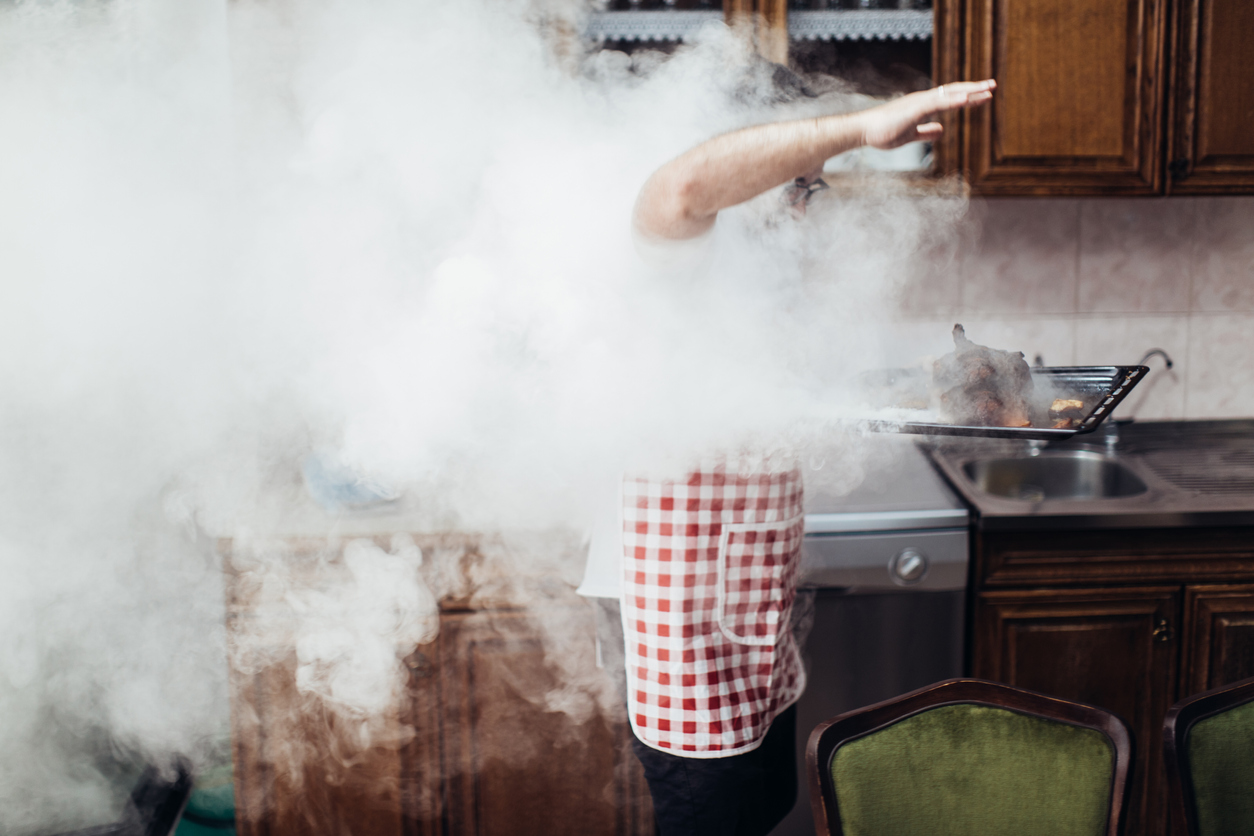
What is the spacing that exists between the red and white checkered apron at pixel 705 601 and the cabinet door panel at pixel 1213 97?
1.62 meters

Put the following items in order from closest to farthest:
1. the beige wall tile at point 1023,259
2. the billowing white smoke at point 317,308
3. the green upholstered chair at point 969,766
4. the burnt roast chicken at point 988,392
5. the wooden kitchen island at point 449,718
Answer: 1. the green upholstered chair at point 969,766
2. the burnt roast chicken at point 988,392
3. the billowing white smoke at point 317,308
4. the wooden kitchen island at point 449,718
5. the beige wall tile at point 1023,259

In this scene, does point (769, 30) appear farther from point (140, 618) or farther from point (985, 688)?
point (140, 618)

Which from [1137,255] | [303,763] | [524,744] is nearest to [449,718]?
[524,744]

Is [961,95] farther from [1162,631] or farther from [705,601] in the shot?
[1162,631]

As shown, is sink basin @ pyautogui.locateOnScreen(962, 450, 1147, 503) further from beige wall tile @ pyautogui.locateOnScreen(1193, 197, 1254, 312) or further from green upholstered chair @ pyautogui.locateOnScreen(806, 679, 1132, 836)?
green upholstered chair @ pyautogui.locateOnScreen(806, 679, 1132, 836)

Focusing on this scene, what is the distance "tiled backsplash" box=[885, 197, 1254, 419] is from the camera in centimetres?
238

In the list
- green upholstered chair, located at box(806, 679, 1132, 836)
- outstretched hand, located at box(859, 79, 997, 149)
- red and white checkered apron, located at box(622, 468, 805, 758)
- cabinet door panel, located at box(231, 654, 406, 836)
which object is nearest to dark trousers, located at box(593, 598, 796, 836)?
red and white checkered apron, located at box(622, 468, 805, 758)

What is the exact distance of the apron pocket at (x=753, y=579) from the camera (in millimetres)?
1189

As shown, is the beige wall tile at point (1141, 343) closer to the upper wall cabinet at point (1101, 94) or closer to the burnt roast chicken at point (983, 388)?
the upper wall cabinet at point (1101, 94)

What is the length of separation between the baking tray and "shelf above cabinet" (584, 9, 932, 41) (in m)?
1.14

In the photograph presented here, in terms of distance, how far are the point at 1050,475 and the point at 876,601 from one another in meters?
0.82

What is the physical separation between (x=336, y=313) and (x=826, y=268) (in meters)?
0.96

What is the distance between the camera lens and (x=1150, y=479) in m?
2.00

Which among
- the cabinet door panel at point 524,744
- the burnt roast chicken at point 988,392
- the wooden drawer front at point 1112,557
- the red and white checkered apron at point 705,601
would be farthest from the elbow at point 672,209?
the wooden drawer front at point 1112,557
